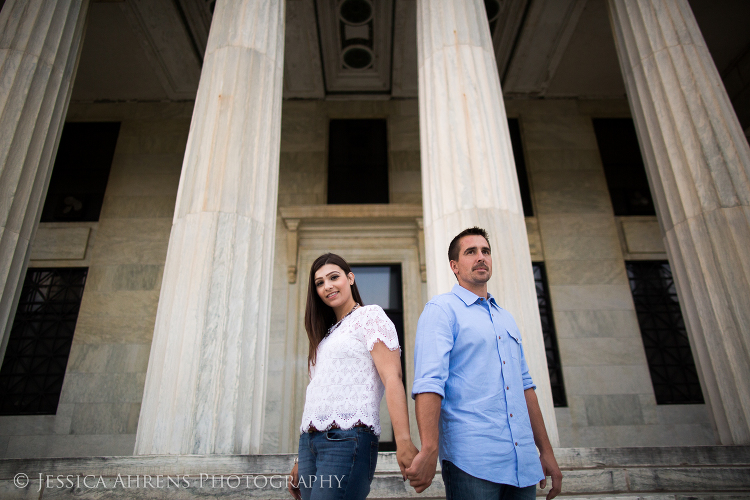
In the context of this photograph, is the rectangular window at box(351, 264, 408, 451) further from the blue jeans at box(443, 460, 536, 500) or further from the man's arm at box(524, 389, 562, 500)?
the blue jeans at box(443, 460, 536, 500)

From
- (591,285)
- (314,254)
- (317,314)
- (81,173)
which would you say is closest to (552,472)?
(317,314)

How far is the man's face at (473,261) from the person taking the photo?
262cm

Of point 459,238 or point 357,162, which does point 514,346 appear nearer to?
point 459,238

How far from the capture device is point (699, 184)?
6.26 meters

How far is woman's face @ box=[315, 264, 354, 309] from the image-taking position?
8.26 ft

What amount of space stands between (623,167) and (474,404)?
1269cm

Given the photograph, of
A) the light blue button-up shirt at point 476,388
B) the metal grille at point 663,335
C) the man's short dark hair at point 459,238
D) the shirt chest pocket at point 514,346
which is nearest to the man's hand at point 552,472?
the light blue button-up shirt at point 476,388

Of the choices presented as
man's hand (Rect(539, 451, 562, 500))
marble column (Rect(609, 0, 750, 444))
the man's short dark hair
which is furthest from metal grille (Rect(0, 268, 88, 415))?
marble column (Rect(609, 0, 750, 444))

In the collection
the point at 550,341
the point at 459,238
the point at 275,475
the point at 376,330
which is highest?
the point at 550,341

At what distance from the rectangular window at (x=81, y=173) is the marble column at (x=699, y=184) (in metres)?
12.5

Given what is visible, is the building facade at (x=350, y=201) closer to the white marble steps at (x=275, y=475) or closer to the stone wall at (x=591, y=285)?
the stone wall at (x=591, y=285)

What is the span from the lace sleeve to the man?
0.55 ft

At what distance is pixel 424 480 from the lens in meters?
1.98

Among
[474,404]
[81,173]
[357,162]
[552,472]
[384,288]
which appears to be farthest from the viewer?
[357,162]
